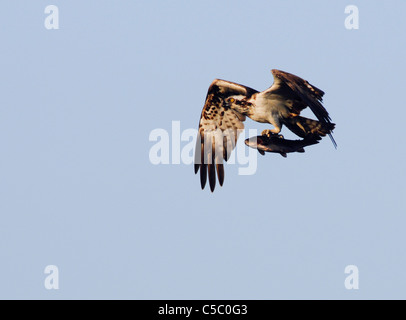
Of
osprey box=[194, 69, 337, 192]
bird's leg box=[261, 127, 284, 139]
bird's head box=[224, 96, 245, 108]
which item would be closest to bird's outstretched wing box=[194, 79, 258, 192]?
osprey box=[194, 69, 337, 192]

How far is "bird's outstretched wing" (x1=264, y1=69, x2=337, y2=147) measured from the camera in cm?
2595

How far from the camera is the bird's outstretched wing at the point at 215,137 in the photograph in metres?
28.5

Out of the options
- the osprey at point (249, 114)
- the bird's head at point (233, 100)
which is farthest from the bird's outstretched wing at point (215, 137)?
the bird's head at point (233, 100)

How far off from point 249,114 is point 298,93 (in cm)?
181

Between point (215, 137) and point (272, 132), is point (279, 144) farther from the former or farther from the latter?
point (215, 137)

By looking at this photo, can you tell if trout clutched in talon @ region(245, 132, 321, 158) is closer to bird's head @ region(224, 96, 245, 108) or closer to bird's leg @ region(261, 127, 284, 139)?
bird's leg @ region(261, 127, 284, 139)

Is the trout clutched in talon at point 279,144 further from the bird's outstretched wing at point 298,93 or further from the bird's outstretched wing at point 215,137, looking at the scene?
the bird's outstretched wing at point 215,137

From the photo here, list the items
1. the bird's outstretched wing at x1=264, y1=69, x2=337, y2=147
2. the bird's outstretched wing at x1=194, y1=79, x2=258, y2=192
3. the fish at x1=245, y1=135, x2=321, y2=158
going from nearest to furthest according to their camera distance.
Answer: the bird's outstretched wing at x1=264, y1=69, x2=337, y2=147, the fish at x1=245, y1=135, x2=321, y2=158, the bird's outstretched wing at x1=194, y1=79, x2=258, y2=192
